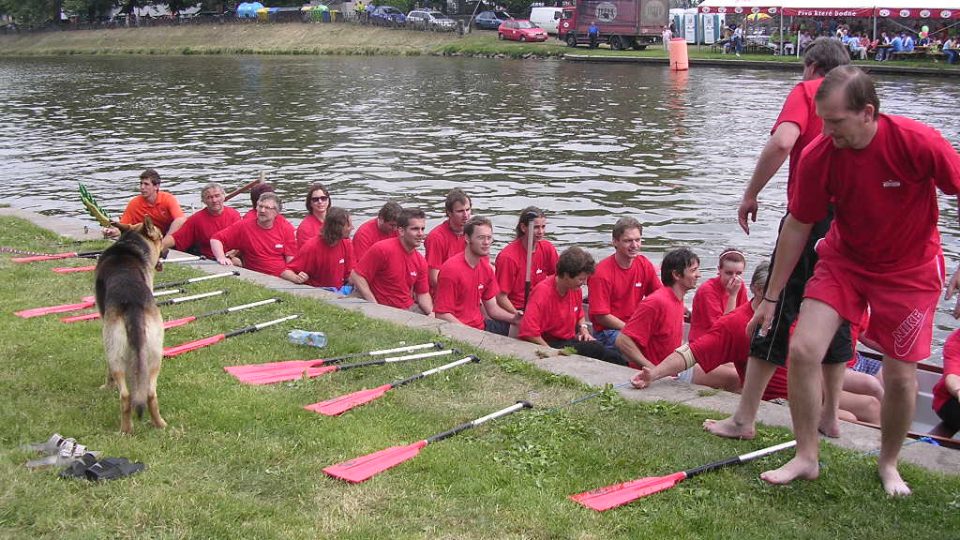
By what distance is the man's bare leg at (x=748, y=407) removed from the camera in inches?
225

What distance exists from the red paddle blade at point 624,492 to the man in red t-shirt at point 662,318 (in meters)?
2.71

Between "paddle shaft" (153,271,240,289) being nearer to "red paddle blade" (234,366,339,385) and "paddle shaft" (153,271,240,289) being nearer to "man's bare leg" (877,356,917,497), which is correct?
"red paddle blade" (234,366,339,385)

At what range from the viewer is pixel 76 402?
21.4 ft

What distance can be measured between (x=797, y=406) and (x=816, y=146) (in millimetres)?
1362

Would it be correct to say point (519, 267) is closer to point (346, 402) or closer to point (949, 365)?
point (346, 402)

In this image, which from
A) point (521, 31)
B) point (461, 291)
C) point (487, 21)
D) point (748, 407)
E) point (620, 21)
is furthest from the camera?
point (487, 21)

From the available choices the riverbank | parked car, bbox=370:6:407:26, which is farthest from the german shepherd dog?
parked car, bbox=370:6:407:26

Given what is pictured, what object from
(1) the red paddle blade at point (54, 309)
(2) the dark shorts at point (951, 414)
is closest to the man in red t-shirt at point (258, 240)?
(1) the red paddle blade at point (54, 309)

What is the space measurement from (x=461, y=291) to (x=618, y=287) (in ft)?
5.01

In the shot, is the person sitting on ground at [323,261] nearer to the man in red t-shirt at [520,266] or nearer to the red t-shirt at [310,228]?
the red t-shirt at [310,228]

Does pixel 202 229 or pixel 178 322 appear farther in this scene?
pixel 202 229

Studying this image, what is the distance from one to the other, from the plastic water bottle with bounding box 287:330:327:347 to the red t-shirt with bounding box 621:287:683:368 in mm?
2492

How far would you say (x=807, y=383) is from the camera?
5105mm

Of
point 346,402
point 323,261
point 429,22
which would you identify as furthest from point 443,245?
point 429,22
